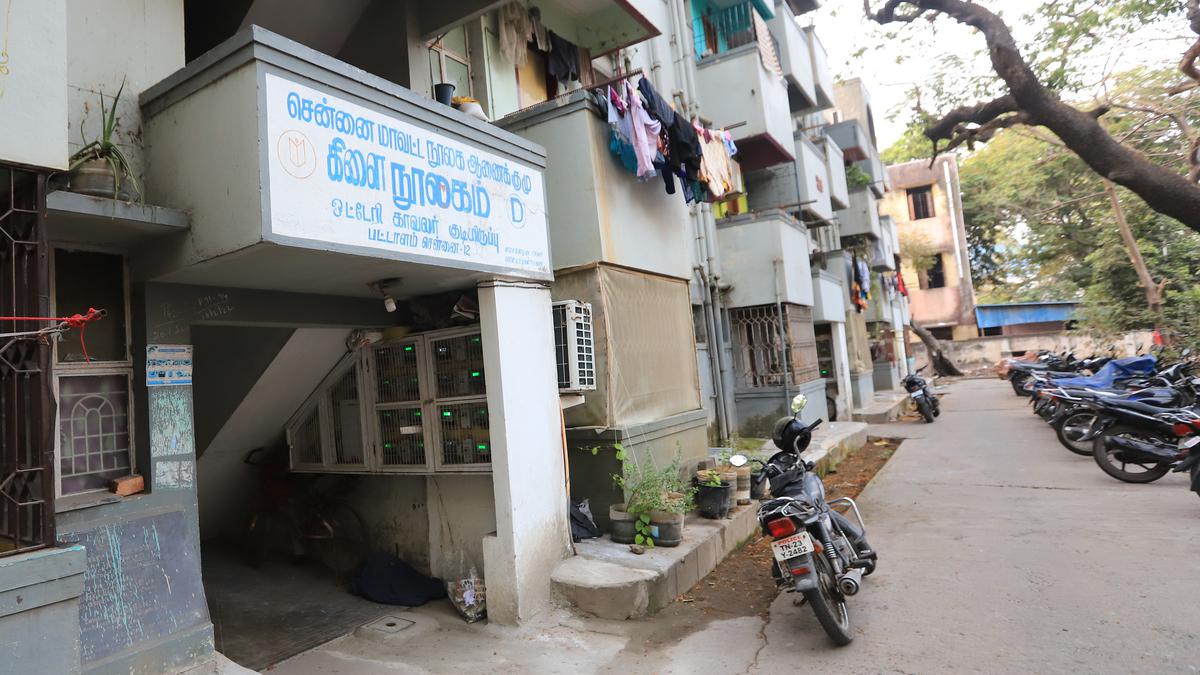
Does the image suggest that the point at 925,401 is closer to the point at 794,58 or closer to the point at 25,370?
the point at 794,58

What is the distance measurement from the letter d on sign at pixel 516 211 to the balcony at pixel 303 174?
0.39 m

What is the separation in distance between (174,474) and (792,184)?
40.6 ft

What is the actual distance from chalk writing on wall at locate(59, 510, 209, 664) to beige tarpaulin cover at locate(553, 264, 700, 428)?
3491mm

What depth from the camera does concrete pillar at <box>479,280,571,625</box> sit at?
4930 mm

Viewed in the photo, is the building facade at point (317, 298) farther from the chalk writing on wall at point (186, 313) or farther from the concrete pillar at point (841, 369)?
the concrete pillar at point (841, 369)

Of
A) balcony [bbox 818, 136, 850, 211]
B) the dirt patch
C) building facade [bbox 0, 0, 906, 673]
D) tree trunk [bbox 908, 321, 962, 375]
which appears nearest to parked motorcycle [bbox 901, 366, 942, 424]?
balcony [bbox 818, 136, 850, 211]

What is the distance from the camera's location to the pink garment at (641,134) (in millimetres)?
6574

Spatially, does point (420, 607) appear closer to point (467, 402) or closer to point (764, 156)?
point (467, 402)

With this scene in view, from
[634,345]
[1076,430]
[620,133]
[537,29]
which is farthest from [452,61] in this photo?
[1076,430]

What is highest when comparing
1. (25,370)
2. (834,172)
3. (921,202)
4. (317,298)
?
(921,202)

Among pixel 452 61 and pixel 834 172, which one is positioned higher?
pixel 834 172

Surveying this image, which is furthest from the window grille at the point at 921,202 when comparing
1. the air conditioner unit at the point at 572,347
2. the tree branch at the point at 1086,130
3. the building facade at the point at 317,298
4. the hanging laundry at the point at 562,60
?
the air conditioner unit at the point at 572,347

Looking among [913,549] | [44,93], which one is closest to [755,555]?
[913,549]

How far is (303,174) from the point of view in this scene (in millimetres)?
3529
